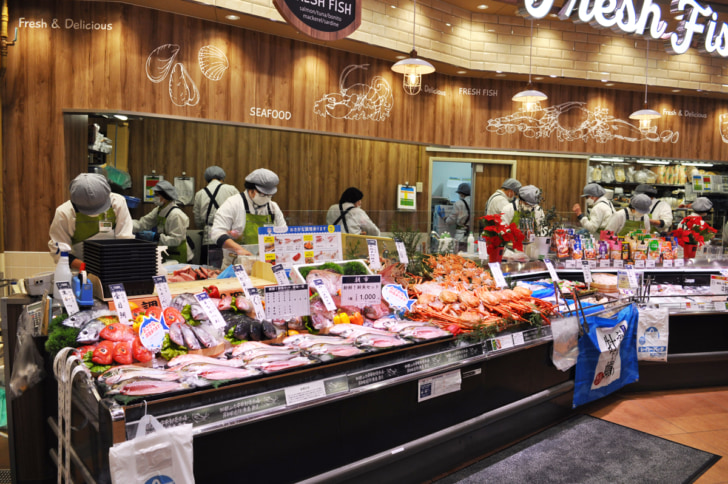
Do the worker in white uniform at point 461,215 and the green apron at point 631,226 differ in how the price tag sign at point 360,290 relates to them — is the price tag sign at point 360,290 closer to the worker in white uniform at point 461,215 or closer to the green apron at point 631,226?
the worker in white uniform at point 461,215

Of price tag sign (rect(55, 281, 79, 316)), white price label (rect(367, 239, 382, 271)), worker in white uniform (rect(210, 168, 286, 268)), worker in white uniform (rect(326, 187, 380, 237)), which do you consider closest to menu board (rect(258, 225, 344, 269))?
white price label (rect(367, 239, 382, 271))

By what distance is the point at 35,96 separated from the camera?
590 centimetres

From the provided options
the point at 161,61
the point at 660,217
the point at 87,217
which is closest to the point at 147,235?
the point at 161,61

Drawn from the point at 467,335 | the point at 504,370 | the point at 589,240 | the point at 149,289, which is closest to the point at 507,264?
the point at 589,240

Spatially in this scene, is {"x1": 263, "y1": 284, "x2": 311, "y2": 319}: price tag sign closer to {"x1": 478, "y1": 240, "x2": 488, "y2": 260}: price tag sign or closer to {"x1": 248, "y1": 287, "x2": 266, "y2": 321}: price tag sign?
→ {"x1": 248, "y1": 287, "x2": 266, "y2": 321}: price tag sign

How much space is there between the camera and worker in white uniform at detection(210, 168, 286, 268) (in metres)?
5.36

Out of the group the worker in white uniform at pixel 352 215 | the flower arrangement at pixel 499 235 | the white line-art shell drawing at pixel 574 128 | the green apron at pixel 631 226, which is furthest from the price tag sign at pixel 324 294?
the white line-art shell drawing at pixel 574 128

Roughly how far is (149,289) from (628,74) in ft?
30.4

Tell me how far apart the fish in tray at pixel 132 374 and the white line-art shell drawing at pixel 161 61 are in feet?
15.8

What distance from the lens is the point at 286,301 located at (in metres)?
2.85

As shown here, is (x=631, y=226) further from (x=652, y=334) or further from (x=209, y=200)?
(x=209, y=200)

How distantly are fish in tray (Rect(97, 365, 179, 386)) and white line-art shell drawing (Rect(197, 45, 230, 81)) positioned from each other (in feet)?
16.5

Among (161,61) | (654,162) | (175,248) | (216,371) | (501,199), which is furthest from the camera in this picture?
(654,162)

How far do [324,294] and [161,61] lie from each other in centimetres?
442
